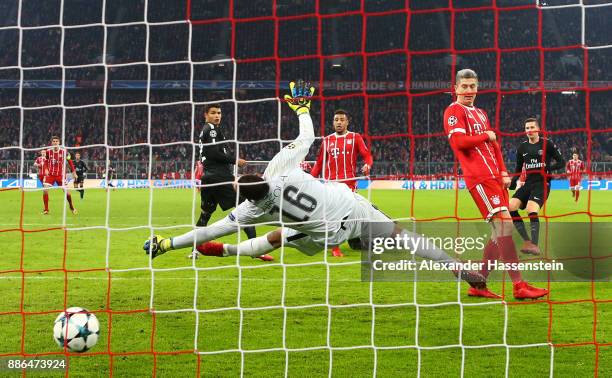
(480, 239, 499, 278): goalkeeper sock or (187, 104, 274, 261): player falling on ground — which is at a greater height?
(187, 104, 274, 261): player falling on ground

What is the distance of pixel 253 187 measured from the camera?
525 centimetres

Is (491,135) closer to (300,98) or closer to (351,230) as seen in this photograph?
(351,230)

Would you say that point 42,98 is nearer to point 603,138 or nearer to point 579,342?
point 603,138

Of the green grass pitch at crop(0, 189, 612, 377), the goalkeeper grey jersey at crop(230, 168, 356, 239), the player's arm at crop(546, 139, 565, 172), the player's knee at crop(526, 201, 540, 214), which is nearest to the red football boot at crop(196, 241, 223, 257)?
the green grass pitch at crop(0, 189, 612, 377)

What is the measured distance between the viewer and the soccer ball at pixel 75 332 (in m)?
4.54

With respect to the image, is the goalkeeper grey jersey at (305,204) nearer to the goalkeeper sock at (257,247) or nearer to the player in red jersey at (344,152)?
the goalkeeper sock at (257,247)

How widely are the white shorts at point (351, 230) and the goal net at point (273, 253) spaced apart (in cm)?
37

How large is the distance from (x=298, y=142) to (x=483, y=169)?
2.10 m

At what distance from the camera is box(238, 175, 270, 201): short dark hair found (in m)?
5.23

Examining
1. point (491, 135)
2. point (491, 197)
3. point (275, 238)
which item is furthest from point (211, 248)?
point (491, 135)

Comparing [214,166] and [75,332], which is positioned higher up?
[214,166]

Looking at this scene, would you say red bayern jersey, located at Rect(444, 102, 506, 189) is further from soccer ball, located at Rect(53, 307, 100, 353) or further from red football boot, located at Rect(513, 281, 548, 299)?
soccer ball, located at Rect(53, 307, 100, 353)

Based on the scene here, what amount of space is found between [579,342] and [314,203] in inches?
84.8

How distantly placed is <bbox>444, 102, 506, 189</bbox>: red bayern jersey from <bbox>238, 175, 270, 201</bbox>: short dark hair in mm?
2099
